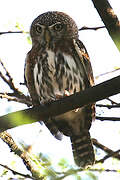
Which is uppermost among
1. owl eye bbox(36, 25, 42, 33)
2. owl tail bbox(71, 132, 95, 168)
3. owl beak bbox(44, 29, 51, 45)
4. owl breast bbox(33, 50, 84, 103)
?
owl eye bbox(36, 25, 42, 33)

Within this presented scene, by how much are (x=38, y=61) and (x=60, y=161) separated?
1.37 meters

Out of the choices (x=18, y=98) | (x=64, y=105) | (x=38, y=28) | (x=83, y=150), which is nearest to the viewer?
(x=64, y=105)

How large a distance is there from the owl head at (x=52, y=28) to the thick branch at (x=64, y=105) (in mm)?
2089

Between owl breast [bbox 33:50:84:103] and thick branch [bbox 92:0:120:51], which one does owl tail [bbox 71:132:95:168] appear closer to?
owl breast [bbox 33:50:84:103]

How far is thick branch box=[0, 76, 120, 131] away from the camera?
2830mm

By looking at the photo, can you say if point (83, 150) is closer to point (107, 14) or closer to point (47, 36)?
point (47, 36)

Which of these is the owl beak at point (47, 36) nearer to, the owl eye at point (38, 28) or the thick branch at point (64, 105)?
the owl eye at point (38, 28)

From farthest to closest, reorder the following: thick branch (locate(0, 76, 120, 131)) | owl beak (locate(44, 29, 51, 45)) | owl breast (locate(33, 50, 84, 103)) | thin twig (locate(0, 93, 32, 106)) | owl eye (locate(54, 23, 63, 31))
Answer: owl eye (locate(54, 23, 63, 31)) < owl beak (locate(44, 29, 51, 45)) < owl breast (locate(33, 50, 84, 103)) < thin twig (locate(0, 93, 32, 106)) < thick branch (locate(0, 76, 120, 131))

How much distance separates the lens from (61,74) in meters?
4.63

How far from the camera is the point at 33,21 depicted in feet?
18.2

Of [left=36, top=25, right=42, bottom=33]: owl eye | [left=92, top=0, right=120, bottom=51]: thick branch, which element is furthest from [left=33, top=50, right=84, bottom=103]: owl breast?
[left=92, top=0, right=120, bottom=51]: thick branch

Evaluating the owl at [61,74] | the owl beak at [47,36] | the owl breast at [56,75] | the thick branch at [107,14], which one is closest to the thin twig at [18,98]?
the owl at [61,74]

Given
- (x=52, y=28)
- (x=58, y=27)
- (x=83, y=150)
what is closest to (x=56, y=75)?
(x=52, y=28)

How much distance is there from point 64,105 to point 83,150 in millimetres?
1997
